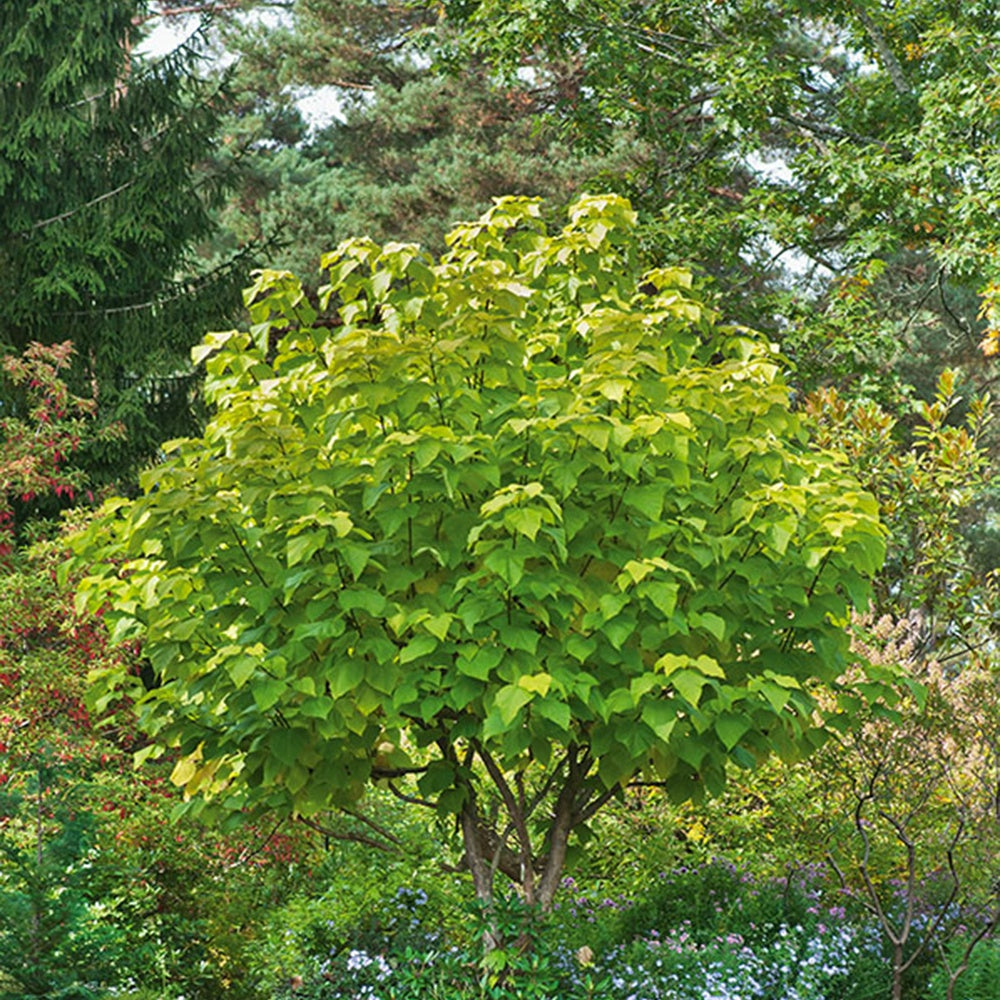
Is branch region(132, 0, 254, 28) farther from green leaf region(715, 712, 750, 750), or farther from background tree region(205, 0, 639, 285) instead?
green leaf region(715, 712, 750, 750)

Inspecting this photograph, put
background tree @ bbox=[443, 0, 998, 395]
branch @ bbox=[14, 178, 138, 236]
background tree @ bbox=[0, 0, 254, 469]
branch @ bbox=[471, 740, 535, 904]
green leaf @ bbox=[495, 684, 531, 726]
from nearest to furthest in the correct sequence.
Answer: green leaf @ bbox=[495, 684, 531, 726]
branch @ bbox=[471, 740, 535, 904]
background tree @ bbox=[443, 0, 998, 395]
background tree @ bbox=[0, 0, 254, 469]
branch @ bbox=[14, 178, 138, 236]

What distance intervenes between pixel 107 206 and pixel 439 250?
240 inches

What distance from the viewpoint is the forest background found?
524 centimetres

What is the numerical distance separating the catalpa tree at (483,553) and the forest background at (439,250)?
62cm

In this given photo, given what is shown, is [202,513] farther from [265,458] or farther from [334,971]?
[334,971]

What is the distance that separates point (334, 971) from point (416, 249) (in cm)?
277

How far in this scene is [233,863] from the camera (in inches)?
236

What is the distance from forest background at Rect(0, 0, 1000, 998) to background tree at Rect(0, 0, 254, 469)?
0.11ft

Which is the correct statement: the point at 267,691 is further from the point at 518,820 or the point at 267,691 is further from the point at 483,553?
the point at 518,820

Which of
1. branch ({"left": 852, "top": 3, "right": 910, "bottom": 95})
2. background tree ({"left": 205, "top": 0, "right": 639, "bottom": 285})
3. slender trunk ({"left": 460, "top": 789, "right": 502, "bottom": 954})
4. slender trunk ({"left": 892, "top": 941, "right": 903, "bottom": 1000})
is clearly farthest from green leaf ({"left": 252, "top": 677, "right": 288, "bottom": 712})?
background tree ({"left": 205, "top": 0, "right": 639, "bottom": 285})

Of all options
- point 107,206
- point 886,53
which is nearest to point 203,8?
point 107,206

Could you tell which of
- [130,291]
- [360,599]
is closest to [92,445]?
[130,291]

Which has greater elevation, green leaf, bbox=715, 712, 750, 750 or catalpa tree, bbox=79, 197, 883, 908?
catalpa tree, bbox=79, 197, 883, 908

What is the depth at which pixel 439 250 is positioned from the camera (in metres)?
17.0
